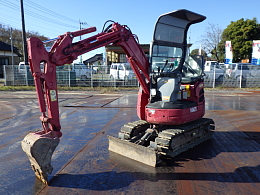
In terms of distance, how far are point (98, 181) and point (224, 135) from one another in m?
4.40

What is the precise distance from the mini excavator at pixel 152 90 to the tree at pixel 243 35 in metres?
30.2

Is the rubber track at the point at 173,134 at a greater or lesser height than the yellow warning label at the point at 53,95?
lesser

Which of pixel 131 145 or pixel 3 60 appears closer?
pixel 131 145

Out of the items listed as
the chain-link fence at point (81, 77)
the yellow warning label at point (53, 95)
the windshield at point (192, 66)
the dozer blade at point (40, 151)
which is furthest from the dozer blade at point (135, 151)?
the chain-link fence at point (81, 77)

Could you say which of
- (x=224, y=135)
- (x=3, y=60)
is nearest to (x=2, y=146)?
(x=224, y=135)

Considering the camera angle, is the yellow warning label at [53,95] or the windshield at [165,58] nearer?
the yellow warning label at [53,95]

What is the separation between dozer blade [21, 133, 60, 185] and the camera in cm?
396

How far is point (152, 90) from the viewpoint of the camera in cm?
563

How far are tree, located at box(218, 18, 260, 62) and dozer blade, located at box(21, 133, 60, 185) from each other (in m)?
34.0

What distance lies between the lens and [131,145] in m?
5.21

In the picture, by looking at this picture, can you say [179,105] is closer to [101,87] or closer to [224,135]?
[224,135]

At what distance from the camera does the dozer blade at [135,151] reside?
15.8 feet

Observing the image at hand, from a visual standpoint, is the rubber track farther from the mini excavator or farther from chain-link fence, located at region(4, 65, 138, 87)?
chain-link fence, located at region(4, 65, 138, 87)

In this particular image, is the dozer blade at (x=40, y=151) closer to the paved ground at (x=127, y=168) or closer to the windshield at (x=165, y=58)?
the paved ground at (x=127, y=168)
